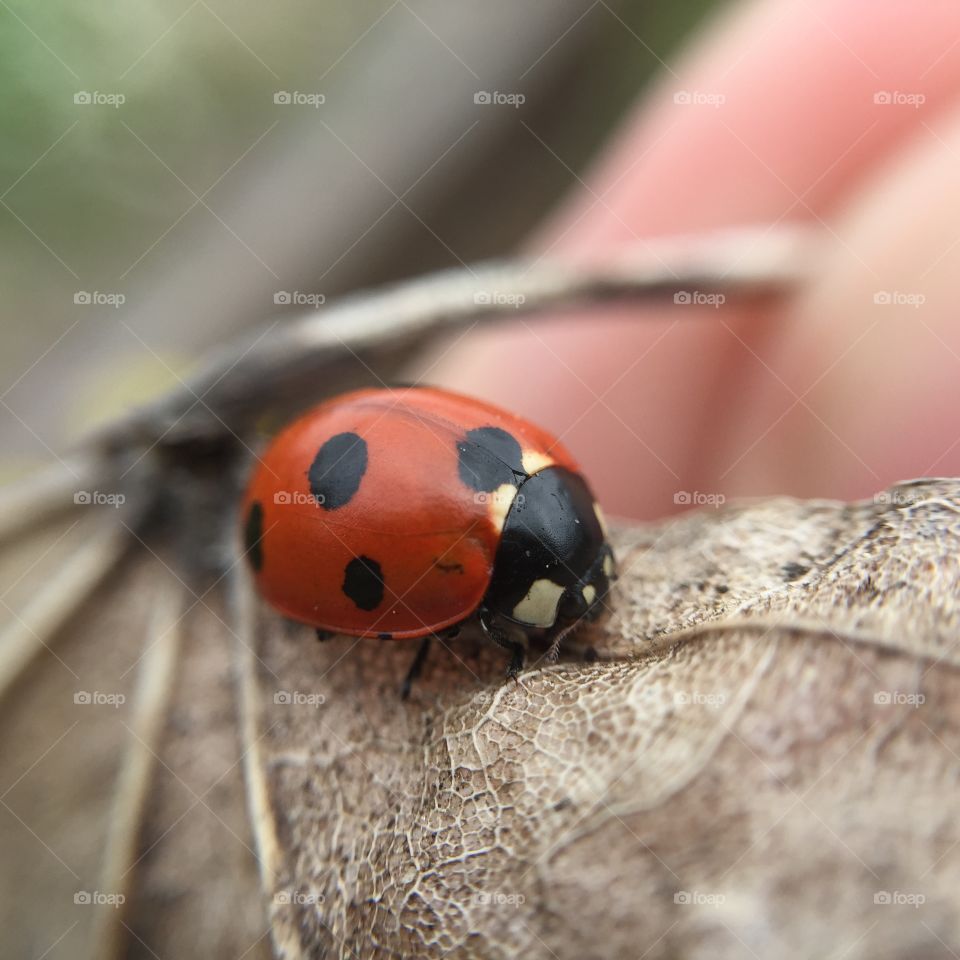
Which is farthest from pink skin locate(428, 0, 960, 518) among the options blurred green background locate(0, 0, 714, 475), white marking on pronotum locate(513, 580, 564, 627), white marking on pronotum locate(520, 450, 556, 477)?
white marking on pronotum locate(513, 580, 564, 627)

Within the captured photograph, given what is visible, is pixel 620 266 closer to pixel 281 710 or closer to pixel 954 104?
pixel 281 710

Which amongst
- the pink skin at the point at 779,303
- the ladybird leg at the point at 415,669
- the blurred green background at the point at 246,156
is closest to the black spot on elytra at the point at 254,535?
the ladybird leg at the point at 415,669

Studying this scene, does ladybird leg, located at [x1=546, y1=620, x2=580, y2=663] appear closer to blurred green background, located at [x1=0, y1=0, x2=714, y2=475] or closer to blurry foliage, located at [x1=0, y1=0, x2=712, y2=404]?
blurred green background, located at [x1=0, y1=0, x2=714, y2=475]

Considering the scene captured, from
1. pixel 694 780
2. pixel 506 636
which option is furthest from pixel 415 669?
pixel 694 780

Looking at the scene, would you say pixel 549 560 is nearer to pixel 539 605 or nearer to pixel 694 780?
pixel 539 605

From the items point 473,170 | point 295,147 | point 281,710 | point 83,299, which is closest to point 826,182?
point 473,170

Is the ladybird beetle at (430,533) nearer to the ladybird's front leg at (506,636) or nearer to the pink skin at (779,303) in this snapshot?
the ladybird's front leg at (506,636)
